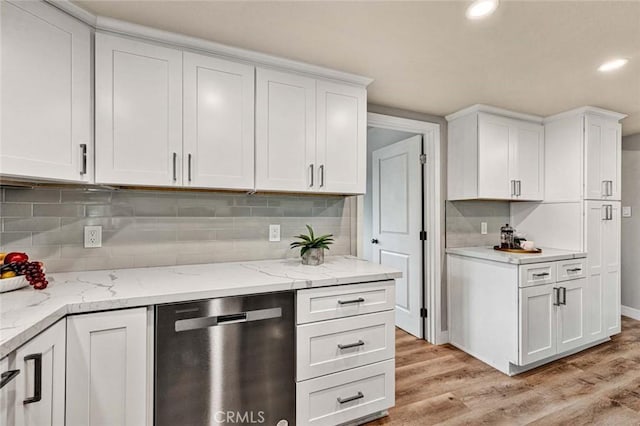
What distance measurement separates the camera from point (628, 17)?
5.08ft

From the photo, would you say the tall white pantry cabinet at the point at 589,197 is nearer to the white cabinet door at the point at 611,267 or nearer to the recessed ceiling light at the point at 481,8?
the white cabinet door at the point at 611,267

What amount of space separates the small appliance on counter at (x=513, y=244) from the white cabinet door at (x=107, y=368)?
297cm

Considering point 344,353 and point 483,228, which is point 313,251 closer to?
point 344,353

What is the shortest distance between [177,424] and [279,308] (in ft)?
2.21

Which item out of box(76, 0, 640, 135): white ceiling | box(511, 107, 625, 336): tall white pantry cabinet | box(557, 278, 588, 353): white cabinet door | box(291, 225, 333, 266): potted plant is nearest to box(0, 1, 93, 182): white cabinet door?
box(76, 0, 640, 135): white ceiling

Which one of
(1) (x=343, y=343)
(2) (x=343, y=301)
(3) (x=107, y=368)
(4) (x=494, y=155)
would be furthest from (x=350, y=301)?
(4) (x=494, y=155)

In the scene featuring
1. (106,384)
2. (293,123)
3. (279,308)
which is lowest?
(106,384)

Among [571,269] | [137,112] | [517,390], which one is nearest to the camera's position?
[137,112]

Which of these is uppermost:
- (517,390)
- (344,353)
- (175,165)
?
(175,165)

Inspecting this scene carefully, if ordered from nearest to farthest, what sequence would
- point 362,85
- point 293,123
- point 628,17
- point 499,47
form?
point 628,17
point 499,47
point 293,123
point 362,85

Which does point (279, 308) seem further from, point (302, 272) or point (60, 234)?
point (60, 234)

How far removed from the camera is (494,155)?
2885mm

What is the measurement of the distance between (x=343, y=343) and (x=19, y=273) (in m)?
1.62

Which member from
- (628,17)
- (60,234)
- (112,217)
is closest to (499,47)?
(628,17)
